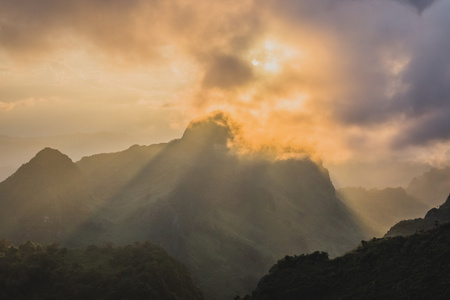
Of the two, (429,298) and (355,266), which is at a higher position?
(355,266)

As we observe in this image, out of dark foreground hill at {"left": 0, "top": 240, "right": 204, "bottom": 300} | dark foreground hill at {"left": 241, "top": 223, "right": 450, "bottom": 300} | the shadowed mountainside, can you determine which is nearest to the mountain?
dark foreground hill at {"left": 0, "top": 240, "right": 204, "bottom": 300}

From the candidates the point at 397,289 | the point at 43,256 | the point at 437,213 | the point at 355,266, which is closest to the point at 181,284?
the point at 43,256

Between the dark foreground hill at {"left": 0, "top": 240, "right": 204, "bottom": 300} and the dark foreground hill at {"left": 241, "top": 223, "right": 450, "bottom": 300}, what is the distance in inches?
2285

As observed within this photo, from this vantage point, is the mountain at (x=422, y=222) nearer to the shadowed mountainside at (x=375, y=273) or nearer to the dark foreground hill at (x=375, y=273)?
the shadowed mountainside at (x=375, y=273)

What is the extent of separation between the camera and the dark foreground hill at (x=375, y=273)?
56.7m

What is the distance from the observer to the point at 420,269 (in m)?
59.9

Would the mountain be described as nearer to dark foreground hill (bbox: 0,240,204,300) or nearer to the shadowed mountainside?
dark foreground hill (bbox: 0,240,204,300)

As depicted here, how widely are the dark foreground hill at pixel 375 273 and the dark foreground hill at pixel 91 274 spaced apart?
5804 cm

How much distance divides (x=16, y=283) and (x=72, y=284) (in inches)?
597

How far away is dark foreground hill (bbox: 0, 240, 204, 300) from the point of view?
389ft

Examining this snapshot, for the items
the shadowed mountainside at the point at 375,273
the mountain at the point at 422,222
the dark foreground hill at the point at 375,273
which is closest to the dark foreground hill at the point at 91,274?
the dark foreground hill at the point at 375,273

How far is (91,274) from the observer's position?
409 ft

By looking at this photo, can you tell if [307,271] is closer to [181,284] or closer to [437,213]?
[181,284]

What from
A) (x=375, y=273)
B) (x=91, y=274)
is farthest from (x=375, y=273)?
(x=91, y=274)
